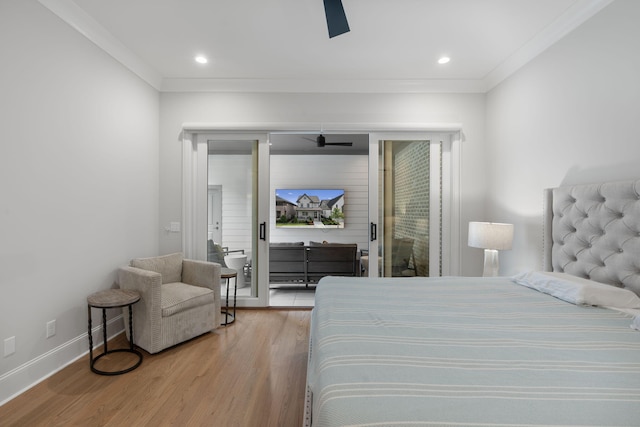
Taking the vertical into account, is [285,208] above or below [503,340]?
above

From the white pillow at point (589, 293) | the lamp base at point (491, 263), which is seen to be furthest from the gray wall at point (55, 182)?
the lamp base at point (491, 263)

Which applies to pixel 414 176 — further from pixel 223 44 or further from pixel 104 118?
pixel 104 118

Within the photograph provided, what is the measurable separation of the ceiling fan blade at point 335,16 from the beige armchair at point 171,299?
225cm

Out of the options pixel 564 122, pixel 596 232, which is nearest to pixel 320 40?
pixel 564 122

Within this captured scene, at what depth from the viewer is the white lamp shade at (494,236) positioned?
2625mm

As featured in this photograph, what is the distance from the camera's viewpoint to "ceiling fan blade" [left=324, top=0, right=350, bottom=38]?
180 cm

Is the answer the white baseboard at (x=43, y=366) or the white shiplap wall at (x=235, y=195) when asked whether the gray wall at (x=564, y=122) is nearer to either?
the white shiplap wall at (x=235, y=195)

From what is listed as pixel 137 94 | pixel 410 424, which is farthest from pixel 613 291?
pixel 137 94

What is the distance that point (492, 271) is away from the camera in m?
2.75

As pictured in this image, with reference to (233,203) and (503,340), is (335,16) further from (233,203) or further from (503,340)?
(233,203)

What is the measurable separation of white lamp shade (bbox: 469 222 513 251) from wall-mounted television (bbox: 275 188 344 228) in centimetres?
356

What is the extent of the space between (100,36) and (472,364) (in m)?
3.42

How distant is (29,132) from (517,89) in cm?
397

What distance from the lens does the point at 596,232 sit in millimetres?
1896
